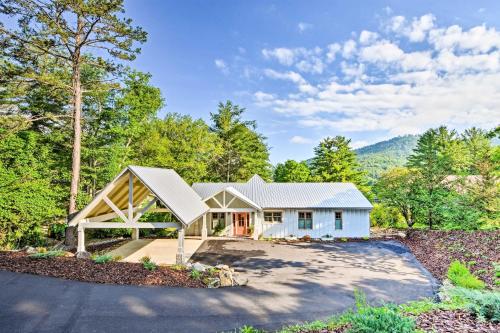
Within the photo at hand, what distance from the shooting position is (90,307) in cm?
688

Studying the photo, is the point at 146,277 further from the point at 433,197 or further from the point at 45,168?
the point at 433,197

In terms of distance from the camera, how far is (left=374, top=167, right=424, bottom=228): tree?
20.9m

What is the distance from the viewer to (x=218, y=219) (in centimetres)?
2206

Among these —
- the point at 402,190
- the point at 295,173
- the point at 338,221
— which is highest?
the point at 295,173

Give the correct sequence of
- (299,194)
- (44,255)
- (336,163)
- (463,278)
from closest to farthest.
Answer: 1. (463,278)
2. (44,255)
3. (299,194)
4. (336,163)

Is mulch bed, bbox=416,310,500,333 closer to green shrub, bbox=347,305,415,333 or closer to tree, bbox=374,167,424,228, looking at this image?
green shrub, bbox=347,305,415,333

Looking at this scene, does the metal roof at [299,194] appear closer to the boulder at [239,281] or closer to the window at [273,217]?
the window at [273,217]

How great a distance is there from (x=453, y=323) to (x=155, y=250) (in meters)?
14.0

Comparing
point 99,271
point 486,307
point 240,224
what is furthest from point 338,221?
point 486,307

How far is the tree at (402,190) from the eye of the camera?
2089 cm

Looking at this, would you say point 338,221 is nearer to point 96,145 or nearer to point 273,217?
point 273,217

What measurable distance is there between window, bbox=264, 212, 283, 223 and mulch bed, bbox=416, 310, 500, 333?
16.0 m

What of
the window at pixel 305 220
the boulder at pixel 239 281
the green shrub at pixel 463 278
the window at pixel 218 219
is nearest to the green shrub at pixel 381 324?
A: the boulder at pixel 239 281

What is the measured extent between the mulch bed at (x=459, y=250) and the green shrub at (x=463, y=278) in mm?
425
